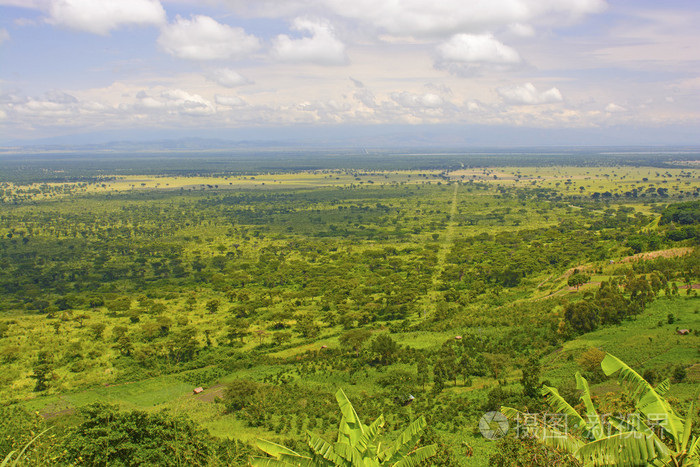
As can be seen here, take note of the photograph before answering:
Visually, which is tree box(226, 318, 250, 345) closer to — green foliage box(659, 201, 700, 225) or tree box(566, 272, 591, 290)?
tree box(566, 272, 591, 290)

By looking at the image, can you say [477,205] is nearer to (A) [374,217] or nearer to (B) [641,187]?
(A) [374,217]

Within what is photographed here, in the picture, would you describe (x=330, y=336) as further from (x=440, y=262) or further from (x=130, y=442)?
(x=440, y=262)

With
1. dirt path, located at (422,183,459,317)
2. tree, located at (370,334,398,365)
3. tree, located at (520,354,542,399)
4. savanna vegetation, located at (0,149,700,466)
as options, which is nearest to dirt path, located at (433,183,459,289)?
dirt path, located at (422,183,459,317)

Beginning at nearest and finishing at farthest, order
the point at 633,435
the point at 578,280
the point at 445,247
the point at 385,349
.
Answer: the point at 633,435, the point at 385,349, the point at 578,280, the point at 445,247

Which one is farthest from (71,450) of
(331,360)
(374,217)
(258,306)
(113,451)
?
(374,217)

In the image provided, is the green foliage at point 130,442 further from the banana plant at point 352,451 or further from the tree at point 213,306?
the tree at point 213,306

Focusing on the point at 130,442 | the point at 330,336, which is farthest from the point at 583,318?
the point at 130,442
